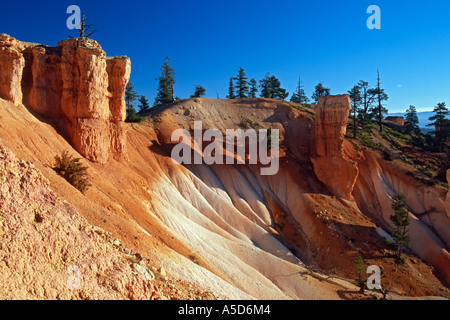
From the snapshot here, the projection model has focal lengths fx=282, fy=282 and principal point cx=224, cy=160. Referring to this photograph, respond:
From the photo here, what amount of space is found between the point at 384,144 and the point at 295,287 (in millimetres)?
31482

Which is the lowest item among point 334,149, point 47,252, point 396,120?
point 47,252

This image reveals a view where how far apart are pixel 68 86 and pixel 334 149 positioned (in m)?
28.7

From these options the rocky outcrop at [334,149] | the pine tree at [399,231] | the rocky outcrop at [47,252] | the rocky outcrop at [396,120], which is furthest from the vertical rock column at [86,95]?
the rocky outcrop at [396,120]

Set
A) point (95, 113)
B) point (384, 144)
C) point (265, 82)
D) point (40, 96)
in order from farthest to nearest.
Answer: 1. point (265, 82)
2. point (384, 144)
3. point (95, 113)
4. point (40, 96)

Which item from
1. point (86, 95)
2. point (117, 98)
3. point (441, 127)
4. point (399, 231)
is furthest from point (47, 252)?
point (441, 127)

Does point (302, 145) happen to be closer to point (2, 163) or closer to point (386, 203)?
point (386, 203)

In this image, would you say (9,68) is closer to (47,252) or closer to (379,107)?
(47,252)

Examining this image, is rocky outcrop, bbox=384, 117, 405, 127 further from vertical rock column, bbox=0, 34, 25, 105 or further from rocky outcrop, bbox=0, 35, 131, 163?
vertical rock column, bbox=0, 34, 25, 105

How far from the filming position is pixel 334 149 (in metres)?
34.4

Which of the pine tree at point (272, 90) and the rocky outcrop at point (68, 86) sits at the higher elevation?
the pine tree at point (272, 90)

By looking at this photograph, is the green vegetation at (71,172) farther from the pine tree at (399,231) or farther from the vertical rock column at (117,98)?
the pine tree at (399,231)

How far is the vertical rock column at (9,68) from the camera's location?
1719cm
